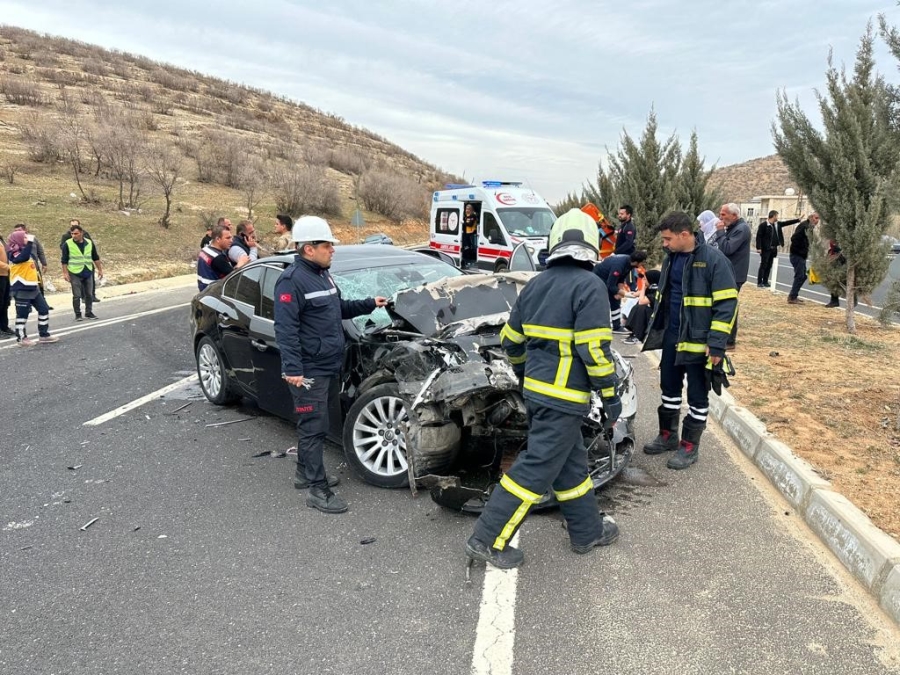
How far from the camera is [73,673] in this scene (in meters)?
2.48

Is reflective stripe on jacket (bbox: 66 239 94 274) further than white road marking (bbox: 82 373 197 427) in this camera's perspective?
Yes

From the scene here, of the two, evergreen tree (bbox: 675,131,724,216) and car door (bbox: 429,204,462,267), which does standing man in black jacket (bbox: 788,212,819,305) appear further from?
car door (bbox: 429,204,462,267)

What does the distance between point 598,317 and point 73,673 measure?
108 inches

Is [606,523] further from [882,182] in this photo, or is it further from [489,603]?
[882,182]

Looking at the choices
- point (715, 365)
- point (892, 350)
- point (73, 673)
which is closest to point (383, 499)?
point (73, 673)

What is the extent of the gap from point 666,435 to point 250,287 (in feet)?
12.5

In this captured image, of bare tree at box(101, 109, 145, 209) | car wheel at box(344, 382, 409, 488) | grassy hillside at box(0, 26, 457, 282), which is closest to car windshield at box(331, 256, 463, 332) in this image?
car wheel at box(344, 382, 409, 488)

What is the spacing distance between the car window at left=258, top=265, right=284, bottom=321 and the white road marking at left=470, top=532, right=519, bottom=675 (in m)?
2.99

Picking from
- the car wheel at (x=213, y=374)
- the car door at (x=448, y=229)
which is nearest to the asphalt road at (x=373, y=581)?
the car wheel at (x=213, y=374)

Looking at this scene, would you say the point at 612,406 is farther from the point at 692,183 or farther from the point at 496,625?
the point at 692,183

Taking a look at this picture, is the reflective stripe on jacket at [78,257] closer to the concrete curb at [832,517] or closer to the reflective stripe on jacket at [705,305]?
the reflective stripe on jacket at [705,305]

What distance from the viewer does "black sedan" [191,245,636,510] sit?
378cm

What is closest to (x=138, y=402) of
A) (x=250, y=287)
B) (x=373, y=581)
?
(x=250, y=287)

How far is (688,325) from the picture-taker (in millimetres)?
4422
